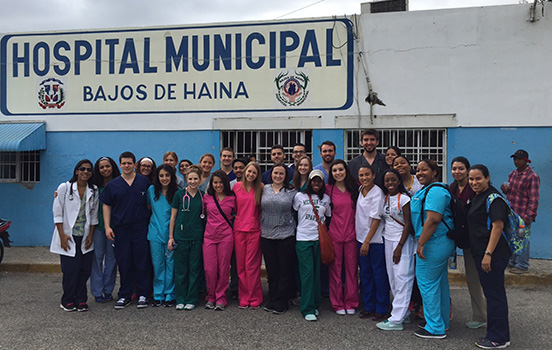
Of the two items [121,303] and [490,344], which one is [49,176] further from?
[490,344]

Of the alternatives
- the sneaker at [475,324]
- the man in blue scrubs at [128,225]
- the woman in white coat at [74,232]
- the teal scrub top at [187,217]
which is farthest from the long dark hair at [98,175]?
the sneaker at [475,324]

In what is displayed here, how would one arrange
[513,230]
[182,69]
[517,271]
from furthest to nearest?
1. [182,69]
2. [517,271]
3. [513,230]

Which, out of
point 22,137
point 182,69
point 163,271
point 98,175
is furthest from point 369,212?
point 22,137

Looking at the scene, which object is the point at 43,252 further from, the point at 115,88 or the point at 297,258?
the point at 297,258

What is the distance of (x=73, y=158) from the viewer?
8.35m

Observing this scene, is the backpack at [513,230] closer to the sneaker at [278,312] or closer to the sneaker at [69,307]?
the sneaker at [278,312]

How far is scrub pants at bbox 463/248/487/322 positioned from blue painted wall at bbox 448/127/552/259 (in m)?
3.04

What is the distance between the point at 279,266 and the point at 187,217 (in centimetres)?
113

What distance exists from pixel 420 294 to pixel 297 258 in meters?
1.30

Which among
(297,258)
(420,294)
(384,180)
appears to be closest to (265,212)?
(297,258)

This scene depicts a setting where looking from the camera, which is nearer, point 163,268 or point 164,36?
point 163,268

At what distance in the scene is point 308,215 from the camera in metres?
4.80

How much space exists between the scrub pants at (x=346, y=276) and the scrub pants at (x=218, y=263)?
1133 millimetres

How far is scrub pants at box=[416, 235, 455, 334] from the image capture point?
13.7ft
